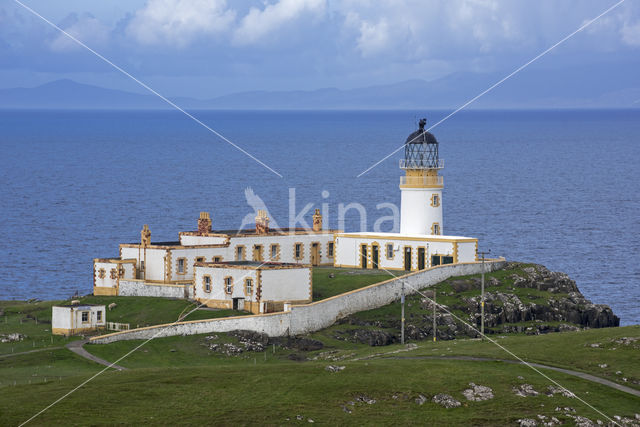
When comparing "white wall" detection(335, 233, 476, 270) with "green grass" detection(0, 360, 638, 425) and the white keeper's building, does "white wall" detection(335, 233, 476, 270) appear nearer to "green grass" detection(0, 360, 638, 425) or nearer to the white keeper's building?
the white keeper's building

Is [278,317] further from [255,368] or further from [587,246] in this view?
[587,246]

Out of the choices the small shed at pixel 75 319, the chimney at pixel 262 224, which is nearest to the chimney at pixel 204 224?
the chimney at pixel 262 224

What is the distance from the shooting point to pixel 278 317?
75500 mm

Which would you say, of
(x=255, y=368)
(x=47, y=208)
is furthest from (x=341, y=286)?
(x=47, y=208)

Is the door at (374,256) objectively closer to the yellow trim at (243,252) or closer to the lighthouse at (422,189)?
the lighthouse at (422,189)

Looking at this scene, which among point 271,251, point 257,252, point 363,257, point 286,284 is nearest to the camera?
point 286,284

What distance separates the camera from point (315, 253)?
9656cm

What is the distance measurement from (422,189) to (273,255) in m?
14.0

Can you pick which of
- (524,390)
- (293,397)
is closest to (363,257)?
(524,390)

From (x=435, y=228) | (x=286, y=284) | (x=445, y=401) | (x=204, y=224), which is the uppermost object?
(x=204, y=224)

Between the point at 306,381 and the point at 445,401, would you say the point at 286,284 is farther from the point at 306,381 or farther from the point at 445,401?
the point at 445,401

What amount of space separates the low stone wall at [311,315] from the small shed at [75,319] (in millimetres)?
4671

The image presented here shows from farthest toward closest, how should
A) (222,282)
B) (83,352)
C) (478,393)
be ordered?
(222,282)
(83,352)
(478,393)

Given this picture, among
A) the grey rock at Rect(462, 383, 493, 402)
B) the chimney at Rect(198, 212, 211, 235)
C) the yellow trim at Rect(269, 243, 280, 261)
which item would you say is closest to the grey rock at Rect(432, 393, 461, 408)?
the grey rock at Rect(462, 383, 493, 402)
